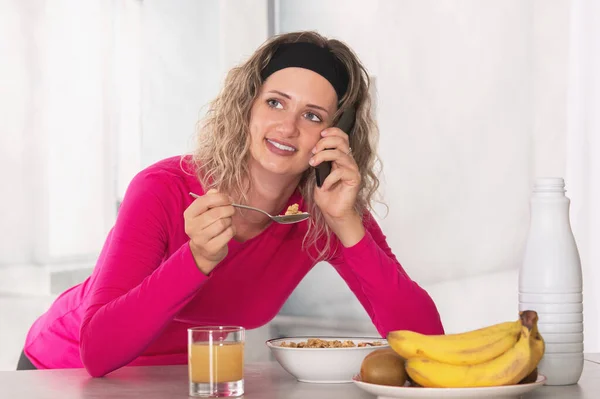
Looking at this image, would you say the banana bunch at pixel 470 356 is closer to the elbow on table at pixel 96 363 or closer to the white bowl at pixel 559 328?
the white bowl at pixel 559 328

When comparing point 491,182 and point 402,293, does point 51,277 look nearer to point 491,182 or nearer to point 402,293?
point 491,182

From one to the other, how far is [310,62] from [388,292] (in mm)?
510

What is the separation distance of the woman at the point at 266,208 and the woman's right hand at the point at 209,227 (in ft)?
0.63

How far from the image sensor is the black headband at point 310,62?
170 centimetres

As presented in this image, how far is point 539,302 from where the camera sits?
3.77ft

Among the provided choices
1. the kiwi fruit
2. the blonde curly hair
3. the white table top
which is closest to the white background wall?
the blonde curly hair

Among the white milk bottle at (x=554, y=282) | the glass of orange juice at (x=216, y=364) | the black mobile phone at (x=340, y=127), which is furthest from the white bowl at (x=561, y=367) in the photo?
the black mobile phone at (x=340, y=127)

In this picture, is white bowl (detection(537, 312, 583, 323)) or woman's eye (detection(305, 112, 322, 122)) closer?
white bowl (detection(537, 312, 583, 323))

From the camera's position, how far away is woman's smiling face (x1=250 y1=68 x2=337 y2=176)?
5.39ft

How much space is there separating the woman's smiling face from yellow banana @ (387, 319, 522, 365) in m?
0.72

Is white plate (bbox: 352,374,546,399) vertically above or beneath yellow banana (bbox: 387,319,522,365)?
beneath

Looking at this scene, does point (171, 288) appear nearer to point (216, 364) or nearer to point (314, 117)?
point (216, 364)

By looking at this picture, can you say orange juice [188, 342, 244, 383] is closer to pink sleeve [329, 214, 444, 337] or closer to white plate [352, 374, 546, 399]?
white plate [352, 374, 546, 399]

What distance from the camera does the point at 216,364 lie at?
1.03 meters
